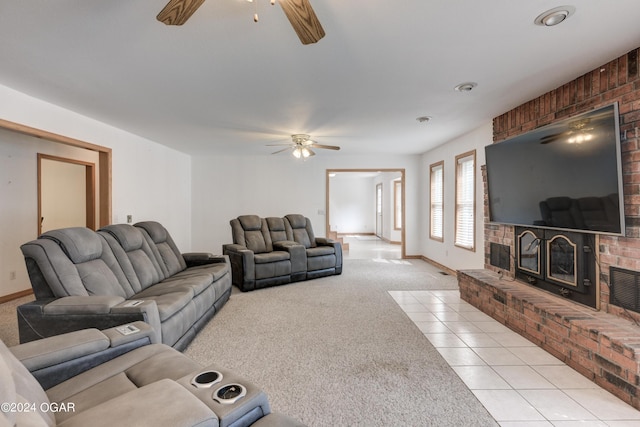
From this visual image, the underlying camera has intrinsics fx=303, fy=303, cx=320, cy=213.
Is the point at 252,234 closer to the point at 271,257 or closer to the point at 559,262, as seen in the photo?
the point at 271,257

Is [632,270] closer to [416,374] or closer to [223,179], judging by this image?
[416,374]

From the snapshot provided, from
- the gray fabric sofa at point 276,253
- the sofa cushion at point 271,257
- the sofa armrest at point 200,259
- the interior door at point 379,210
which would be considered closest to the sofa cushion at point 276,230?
the gray fabric sofa at point 276,253

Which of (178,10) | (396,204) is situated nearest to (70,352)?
→ (178,10)

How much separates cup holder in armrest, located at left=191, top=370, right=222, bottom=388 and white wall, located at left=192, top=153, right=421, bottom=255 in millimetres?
5599

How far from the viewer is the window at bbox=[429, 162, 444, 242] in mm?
5875

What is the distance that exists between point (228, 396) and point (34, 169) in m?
5.15

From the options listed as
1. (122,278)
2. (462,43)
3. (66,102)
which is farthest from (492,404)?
(66,102)

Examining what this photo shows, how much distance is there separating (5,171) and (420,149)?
6.61m

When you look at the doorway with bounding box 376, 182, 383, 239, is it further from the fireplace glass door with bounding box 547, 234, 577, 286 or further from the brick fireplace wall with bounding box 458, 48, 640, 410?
the fireplace glass door with bounding box 547, 234, 577, 286

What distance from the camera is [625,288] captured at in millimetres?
2270

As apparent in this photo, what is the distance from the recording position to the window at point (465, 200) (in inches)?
183

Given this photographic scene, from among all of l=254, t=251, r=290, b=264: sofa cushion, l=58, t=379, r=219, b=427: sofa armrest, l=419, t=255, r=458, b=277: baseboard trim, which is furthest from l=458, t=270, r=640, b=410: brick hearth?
l=254, t=251, r=290, b=264: sofa cushion

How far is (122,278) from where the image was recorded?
2760mm

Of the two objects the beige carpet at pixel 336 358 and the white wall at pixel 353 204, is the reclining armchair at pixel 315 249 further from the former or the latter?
the white wall at pixel 353 204
